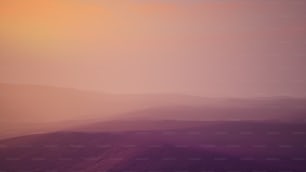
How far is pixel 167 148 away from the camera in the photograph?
269cm

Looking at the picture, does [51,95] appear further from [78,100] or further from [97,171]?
[97,171]

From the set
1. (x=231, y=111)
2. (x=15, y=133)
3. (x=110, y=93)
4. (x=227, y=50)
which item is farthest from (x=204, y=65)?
(x=15, y=133)

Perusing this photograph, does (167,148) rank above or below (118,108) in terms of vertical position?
below

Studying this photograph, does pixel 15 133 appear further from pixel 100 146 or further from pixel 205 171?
pixel 205 171

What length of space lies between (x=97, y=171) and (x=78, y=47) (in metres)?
0.84

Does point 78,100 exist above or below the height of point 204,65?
below

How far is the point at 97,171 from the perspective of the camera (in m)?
2.64

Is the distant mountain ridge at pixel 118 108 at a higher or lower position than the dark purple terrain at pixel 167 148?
higher

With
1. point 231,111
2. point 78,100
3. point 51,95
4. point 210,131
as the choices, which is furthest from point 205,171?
point 51,95

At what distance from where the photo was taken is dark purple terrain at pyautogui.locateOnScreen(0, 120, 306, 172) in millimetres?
2668

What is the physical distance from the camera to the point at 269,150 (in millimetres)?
2682

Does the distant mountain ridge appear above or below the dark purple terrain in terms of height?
above

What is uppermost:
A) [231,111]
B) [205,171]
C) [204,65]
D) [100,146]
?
[204,65]

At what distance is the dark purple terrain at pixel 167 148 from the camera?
267cm
